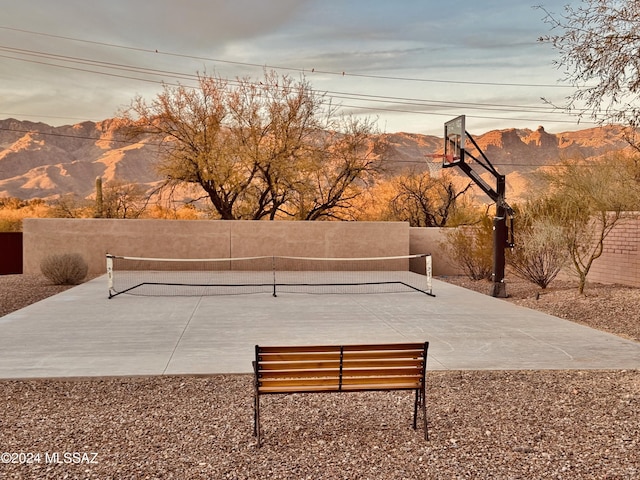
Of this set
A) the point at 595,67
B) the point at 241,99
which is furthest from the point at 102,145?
the point at 595,67

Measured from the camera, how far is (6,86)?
288 ft

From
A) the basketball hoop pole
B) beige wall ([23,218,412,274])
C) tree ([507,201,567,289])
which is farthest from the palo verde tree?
the basketball hoop pole

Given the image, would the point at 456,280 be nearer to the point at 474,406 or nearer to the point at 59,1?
the point at 474,406

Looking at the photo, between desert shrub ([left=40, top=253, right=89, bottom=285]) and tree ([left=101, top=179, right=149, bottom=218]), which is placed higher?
tree ([left=101, top=179, right=149, bottom=218])

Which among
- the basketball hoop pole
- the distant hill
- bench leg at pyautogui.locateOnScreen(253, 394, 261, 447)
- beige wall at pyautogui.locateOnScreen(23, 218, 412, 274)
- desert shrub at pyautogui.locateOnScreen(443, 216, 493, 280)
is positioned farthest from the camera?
the distant hill

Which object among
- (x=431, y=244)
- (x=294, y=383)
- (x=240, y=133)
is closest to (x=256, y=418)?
(x=294, y=383)

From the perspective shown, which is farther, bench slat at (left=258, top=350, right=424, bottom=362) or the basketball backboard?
Answer: the basketball backboard

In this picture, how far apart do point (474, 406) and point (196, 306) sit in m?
8.45

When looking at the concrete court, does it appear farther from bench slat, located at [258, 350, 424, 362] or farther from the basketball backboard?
the basketball backboard

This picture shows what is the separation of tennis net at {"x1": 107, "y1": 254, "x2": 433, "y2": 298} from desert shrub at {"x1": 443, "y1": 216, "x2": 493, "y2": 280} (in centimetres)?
134

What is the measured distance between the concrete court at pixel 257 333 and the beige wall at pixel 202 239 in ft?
24.9

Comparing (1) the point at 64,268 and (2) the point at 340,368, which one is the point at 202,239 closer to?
(1) the point at 64,268

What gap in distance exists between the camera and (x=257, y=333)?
10711 mm

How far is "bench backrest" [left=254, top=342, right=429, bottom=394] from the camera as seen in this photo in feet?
19.1
